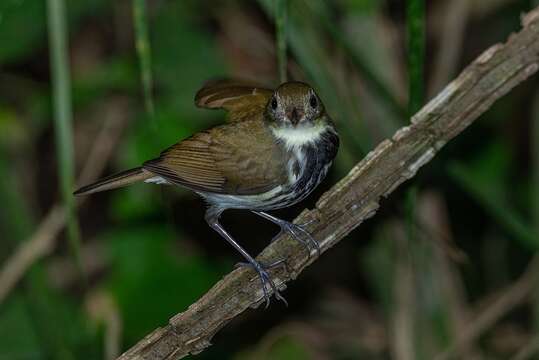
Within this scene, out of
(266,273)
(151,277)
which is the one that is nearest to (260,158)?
(266,273)

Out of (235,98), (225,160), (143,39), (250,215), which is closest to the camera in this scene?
(143,39)

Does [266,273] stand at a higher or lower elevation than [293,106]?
lower

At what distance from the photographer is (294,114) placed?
3.56 meters

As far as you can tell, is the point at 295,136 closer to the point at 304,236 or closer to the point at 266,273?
the point at 304,236

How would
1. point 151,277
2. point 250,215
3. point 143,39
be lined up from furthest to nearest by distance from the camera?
1. point 250,215
2. point 151,277
3. point 143,39

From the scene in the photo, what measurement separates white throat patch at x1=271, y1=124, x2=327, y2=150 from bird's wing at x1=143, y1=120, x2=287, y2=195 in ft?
0.12

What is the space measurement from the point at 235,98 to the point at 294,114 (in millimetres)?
458

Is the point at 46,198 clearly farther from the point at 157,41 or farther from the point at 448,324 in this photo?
the point at 448,324

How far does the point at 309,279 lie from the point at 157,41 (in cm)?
178

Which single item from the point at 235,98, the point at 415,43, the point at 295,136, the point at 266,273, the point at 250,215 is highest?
the point at 250,215

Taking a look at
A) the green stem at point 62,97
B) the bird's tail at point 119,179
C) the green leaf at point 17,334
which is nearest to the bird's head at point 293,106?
the bird's tail at point 119,179

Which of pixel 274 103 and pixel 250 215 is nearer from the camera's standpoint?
pixel 274 103

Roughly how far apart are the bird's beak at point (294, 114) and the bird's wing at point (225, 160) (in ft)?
0.47

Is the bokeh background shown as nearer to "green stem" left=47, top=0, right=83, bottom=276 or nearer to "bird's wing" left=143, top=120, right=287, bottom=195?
"bird's wing" left=143, top=120, right=287, bottom=195
